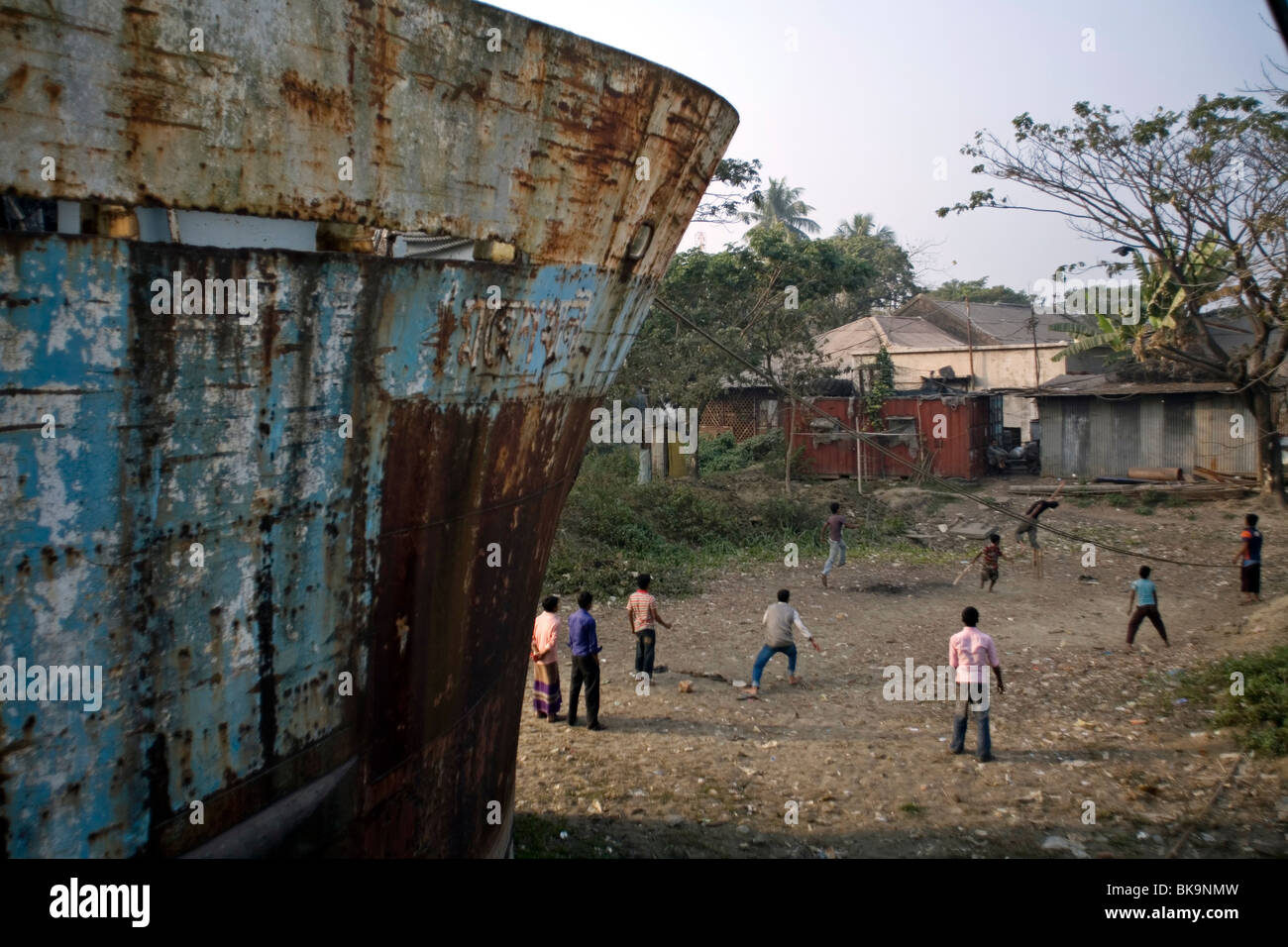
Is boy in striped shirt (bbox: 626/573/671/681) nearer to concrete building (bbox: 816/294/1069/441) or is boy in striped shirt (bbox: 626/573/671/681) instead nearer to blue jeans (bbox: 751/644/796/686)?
blue jeans (bbox: 751/644/796/686)

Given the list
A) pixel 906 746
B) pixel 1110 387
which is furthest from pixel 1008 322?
pixel 906 746

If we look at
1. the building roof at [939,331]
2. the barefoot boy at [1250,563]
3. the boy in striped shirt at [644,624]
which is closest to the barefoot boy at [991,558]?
the barefoot boy at [1250,563]

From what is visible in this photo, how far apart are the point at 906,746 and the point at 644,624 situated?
2.57 m

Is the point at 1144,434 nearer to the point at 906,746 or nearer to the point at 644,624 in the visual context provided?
the point at 906,746

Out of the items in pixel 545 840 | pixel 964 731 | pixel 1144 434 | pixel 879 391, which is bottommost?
pixel 545 840

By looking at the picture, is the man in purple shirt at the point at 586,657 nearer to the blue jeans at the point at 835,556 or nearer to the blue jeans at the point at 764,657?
the blue jeans at the point at 764,657

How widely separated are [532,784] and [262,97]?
16.6 feet

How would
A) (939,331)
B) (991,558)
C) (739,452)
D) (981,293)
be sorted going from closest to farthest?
(991,558)
(739,452)
(939,331)
(981,293)

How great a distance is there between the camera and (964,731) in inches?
275

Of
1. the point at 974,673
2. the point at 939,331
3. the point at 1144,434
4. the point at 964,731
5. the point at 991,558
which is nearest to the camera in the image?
the point at 974,673

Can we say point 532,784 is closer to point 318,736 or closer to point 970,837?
point 970,837

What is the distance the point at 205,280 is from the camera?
2529 mm

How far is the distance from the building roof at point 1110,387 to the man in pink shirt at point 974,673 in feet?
48.2
